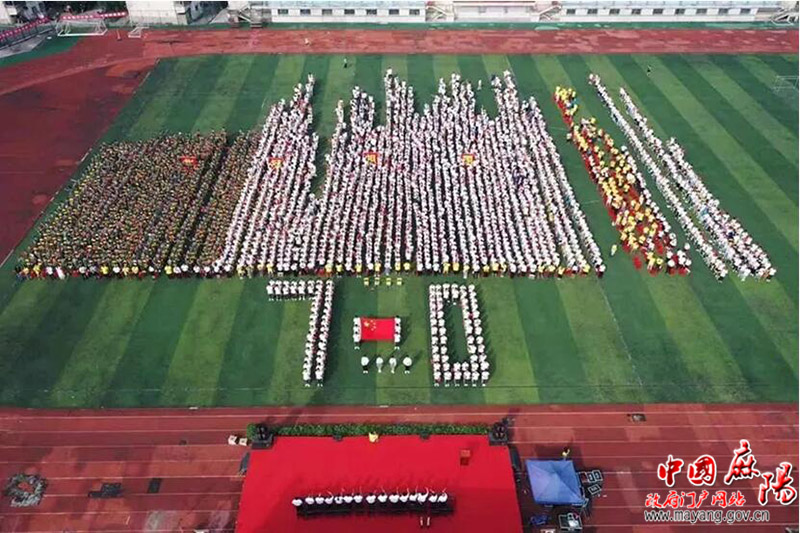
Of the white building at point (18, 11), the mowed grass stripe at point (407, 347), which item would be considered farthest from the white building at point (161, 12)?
the mowed grass stripe at point (407, 347)

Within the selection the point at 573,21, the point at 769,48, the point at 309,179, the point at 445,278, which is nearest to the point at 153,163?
the point at 309,179

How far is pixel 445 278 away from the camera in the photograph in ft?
119

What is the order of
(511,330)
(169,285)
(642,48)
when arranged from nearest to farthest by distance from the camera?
(511,330) → (169,285) → (642,48)

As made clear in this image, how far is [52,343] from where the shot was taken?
108ft

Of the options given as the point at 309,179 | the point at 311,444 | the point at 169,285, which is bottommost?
the point at 311,444

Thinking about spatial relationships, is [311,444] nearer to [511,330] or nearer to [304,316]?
[304,316]

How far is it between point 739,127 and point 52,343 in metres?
53.7

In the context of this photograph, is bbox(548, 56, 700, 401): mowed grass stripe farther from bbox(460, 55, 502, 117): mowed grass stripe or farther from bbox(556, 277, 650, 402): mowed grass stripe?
bbox(460, 55, 502, 117): mowed grass stripe

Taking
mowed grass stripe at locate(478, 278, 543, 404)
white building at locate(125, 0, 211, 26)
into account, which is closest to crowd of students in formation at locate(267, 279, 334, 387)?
mowed grass stripe at locate(478, 278, 543, 404)

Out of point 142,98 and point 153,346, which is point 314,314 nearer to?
point 153,346

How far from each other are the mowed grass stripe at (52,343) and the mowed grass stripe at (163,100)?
18109 mm

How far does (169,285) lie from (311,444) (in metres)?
14.9

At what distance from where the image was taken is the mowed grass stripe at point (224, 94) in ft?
166

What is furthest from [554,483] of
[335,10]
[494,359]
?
[335,10]
